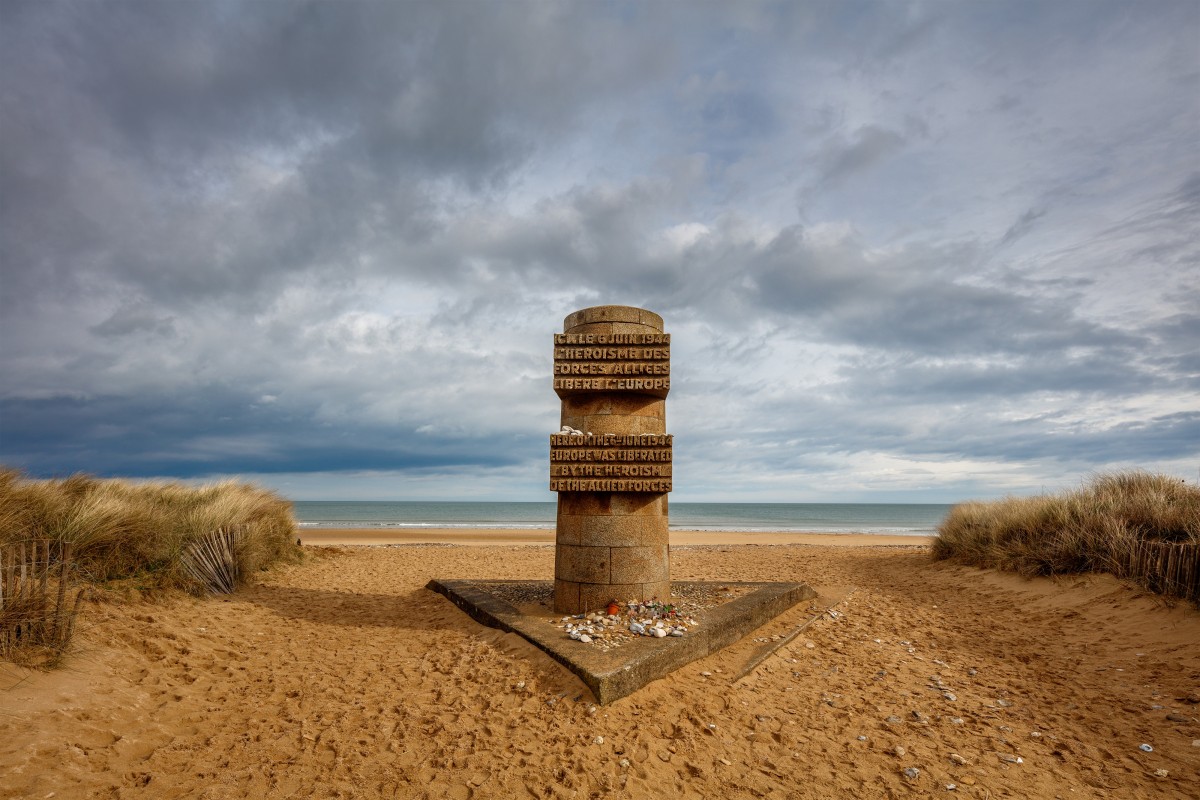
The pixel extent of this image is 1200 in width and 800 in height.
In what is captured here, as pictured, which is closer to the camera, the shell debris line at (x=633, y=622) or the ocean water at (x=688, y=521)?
the shell debris line at (x=633, y=622)

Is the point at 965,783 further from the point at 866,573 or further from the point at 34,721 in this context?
the point at 866,573

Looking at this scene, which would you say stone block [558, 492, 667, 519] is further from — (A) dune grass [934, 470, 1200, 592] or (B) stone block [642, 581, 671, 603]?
(A) dune grass [934, 470, 1200, 592]

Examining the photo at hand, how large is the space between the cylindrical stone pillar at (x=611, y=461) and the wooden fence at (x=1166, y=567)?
7209 millimetres

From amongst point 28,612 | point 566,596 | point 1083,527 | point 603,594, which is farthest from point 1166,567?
point 28,612

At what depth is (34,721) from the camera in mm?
4883

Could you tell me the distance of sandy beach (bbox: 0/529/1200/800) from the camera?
4602 millimetres

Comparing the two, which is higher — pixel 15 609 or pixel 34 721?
pixel 15 609

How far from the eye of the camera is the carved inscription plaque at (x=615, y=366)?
8188 mm

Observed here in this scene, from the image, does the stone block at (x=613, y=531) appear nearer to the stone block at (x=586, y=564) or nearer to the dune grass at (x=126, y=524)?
the stone block at (x=586, y=564)

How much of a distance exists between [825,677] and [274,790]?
17.9 ft

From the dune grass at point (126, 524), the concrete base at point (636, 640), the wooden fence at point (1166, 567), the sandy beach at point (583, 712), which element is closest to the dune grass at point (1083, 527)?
the wooden fence at point (1166, 567)

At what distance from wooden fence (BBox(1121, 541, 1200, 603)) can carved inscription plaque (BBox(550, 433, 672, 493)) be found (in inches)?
290

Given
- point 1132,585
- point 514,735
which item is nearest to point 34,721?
point 514,735

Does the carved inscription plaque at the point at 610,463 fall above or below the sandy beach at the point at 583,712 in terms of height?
above
